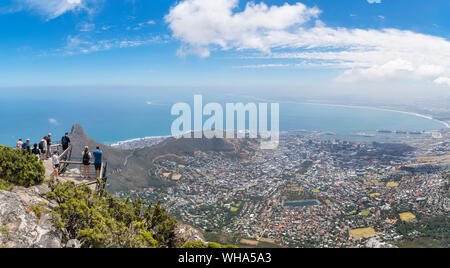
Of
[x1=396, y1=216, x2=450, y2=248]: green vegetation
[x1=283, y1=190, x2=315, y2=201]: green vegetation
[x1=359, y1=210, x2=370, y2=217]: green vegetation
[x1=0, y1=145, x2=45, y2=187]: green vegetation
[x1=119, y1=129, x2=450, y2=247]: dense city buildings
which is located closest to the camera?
[x1=0, y1=145, x2=45, y2=187]: green vegetation

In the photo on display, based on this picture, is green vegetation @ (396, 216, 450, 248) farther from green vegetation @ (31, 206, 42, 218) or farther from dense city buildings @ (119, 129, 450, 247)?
green vegetation @ (31, 206, 42, 218)

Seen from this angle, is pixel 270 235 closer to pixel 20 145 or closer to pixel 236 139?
pixel 20 145

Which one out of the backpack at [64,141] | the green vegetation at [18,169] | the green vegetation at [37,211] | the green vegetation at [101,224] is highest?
the backpack at [64,141]

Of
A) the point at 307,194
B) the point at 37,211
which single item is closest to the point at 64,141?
the point at 37,211

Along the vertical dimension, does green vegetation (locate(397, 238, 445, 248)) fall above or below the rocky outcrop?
below

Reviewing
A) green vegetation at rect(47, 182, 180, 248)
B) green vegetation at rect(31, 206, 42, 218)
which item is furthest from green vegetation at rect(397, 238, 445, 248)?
green vegetation at rect(31, 206, 42, 218)

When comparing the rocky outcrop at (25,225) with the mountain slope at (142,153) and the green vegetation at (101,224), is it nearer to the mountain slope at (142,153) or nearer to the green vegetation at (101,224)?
the green vegetation at (101,224)

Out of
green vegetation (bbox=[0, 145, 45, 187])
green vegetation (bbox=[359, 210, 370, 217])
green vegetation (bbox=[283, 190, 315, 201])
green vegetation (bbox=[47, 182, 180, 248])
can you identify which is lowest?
green vegetation (bbox=[359, 210, 370, 217])

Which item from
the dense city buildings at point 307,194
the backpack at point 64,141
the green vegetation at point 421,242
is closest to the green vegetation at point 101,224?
the backpack at point 64,141
